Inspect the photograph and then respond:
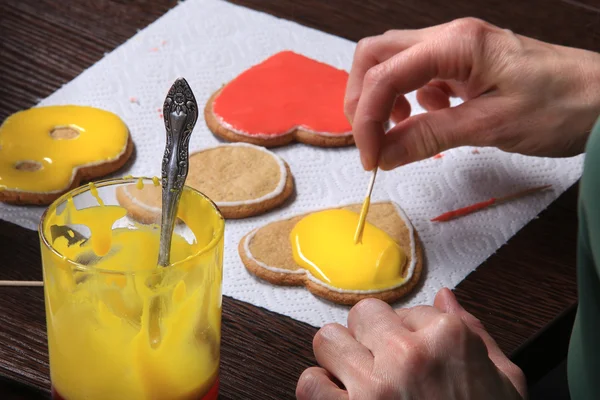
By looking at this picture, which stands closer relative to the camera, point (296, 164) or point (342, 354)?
point (342, 354)

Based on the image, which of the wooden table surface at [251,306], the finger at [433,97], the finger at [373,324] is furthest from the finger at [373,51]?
the finger at [373,324]

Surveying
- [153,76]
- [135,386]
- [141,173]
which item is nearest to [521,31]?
[153,76]

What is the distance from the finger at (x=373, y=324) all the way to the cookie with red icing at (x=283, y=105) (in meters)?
0.46

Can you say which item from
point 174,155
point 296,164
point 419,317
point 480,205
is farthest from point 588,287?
point 296,164

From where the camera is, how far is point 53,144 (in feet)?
3.71

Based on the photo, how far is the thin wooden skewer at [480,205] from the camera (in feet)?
3.68

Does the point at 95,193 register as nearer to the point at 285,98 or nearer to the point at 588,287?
the point at 588,287

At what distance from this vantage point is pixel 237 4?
4.91 feet

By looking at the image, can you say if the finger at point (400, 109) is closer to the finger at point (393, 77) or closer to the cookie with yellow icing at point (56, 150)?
the finger at point (393, 77)

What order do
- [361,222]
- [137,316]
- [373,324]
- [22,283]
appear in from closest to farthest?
[137,316]
[373,324]
[22,283]
[361,222]

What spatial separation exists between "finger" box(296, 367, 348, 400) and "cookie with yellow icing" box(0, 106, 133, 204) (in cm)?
46

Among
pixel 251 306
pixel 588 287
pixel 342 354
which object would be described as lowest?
pixel 251 306

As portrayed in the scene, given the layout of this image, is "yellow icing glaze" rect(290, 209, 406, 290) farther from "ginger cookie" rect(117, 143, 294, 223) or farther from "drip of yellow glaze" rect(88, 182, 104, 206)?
"drip of yellow glaze" rect(88, 182, 104, 206)

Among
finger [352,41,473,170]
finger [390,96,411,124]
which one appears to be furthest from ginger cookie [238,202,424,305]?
finger [390,96,411,124]
